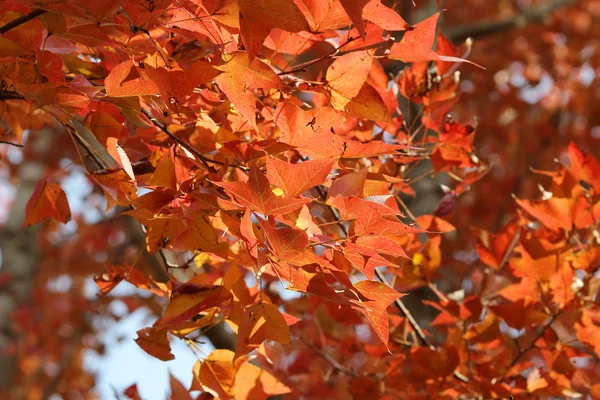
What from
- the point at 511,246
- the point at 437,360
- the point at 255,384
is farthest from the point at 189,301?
the point at 511,246

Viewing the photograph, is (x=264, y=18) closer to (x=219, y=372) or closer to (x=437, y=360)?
(x=219, y=372)

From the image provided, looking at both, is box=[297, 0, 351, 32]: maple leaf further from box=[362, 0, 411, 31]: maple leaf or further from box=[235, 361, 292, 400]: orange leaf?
box=[235, 361, 292, 400]: orange leaf

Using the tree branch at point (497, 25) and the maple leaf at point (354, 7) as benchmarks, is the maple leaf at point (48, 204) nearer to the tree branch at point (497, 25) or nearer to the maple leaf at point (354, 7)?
the maple leaf at point (354, 7)

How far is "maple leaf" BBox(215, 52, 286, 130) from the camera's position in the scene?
601mm

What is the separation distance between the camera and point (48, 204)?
2.93 ft

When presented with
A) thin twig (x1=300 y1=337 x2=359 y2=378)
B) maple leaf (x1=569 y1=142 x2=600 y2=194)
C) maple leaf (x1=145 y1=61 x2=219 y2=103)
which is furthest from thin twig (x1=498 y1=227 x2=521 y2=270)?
maple leaf (x1=145 y1=61 x2=219 y2=103)

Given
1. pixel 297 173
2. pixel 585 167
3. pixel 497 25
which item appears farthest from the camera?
pixel 497 25

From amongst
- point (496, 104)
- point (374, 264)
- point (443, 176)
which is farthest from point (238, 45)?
point (496, 104)

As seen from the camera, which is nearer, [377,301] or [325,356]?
[377,301]

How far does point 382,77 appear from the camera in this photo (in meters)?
0.96

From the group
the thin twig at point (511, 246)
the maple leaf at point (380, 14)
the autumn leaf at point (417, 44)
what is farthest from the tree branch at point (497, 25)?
the maple leaf at point (380, 14)

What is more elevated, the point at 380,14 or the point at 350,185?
the point at 380,14

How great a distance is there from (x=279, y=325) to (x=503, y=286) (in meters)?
0.58

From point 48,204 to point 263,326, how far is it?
440 millimetres
